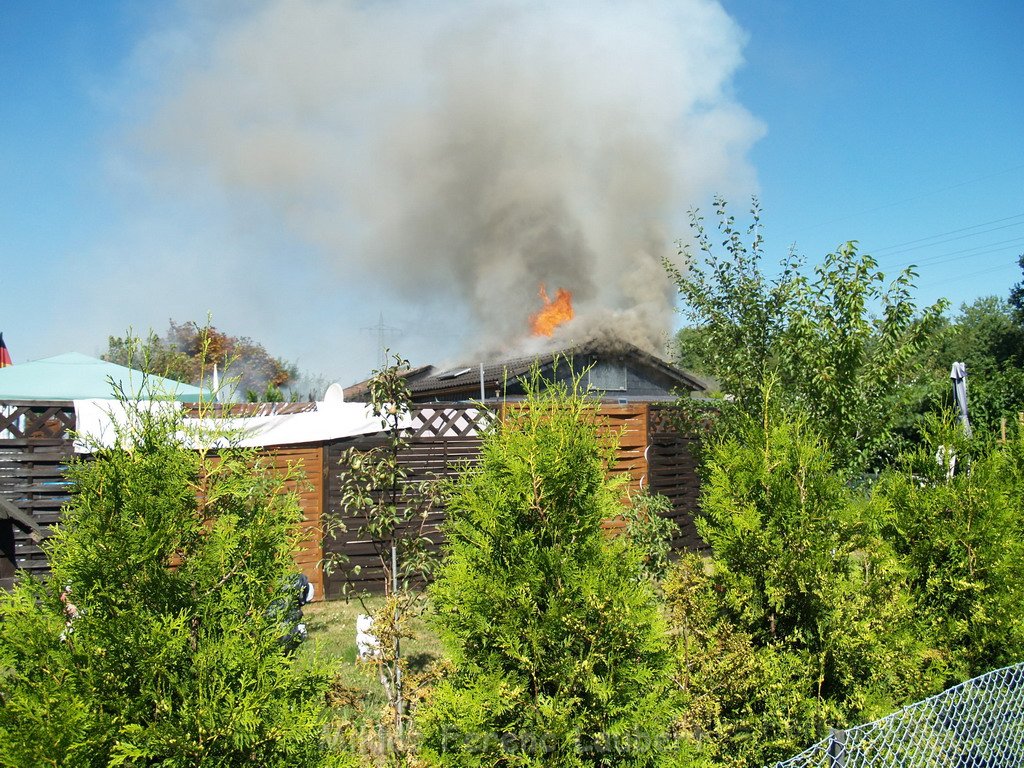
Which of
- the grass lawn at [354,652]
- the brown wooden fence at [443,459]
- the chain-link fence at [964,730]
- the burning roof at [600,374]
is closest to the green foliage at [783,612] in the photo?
the chain-link fence at [964,730]

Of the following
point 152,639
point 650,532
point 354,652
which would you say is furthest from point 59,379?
point 152,639

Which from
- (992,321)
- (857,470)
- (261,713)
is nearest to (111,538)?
A: (261,713)

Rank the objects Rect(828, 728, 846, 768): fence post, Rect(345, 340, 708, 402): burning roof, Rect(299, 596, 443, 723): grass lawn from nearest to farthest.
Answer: Rect(828, 728, 846, 768): fence post < Rect(299, 596, 443, 723): grass lawn < Rect(345, 340, 708, 402): burning roof

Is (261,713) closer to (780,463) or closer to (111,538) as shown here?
(111,538)

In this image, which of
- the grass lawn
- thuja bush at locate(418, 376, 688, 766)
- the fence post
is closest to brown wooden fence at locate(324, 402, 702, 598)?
the grass lawn

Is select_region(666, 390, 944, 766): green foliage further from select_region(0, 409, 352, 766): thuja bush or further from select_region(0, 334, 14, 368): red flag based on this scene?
select_region(0, 334, 14, 368): red flag

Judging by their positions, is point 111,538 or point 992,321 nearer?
point 111,538

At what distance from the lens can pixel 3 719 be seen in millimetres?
2396

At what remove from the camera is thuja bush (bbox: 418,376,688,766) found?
295cm

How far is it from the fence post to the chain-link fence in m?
0.37

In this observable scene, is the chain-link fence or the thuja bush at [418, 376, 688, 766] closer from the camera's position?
the thuja bush at [418, 376, 688, 766]

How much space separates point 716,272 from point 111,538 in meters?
6.03

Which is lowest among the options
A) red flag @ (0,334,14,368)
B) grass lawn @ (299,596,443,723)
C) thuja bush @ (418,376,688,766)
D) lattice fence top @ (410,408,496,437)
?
grass lawn @ (299,596,443,723)

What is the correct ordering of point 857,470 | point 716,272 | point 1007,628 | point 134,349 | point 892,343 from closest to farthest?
point 134,349, point 1007,628, point 892,343, point 857,470, point 716,272
